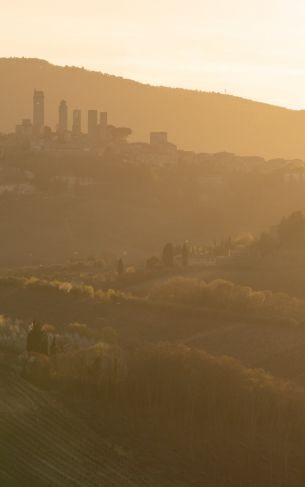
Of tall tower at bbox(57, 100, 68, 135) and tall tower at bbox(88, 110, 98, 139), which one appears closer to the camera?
tall tower at bbox(88, 110, 98, 139)

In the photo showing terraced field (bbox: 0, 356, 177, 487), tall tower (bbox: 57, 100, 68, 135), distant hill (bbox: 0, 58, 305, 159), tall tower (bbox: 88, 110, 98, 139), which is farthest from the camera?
distant hill (bbox: 0, 58, 305, 159)

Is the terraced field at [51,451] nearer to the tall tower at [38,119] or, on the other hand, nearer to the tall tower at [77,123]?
the tall tower at [38,119]

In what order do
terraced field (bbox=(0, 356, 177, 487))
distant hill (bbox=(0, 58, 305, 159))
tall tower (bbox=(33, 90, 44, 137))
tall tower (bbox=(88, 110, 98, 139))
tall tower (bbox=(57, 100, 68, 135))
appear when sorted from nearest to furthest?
terraced field (bbox=(0, 356, 177, 487)), tall tower (bbox=(88, 110, 98, 139)), tall tower (bbox=(33, 90, 44, 137)), tall tower (bbox=(57, 100, 68, 135)), distant hill (bbox=(0, 58, 305, 159))

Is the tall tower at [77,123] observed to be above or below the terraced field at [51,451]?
above

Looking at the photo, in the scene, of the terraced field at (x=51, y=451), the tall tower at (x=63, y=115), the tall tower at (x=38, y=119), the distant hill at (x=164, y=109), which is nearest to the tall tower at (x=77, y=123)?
the tall tower at (x=63, y=115)

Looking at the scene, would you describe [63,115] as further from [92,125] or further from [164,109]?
[164,109]

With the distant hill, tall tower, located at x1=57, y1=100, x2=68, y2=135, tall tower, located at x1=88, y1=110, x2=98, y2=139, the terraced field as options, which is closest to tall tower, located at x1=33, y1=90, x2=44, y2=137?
tall tower, located at x1=57, y1=100, x2=68, y2=135

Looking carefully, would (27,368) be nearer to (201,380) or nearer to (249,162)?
(201,380)

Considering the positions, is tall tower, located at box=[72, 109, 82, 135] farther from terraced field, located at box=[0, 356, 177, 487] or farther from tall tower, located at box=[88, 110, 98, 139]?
terraced field, located at box=[0, 356, 177, 487]
